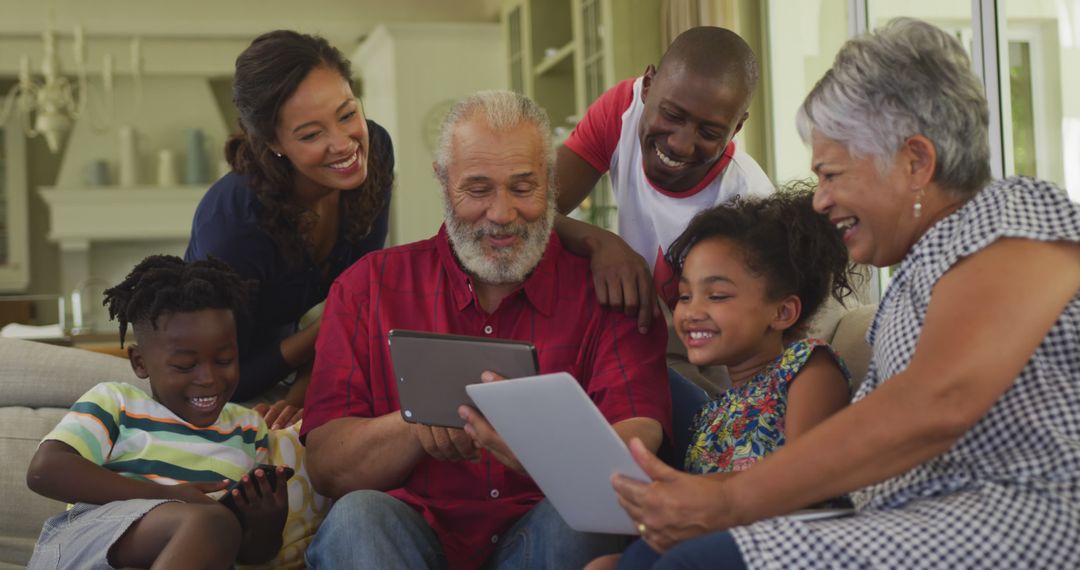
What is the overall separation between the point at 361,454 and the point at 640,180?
0.97 m

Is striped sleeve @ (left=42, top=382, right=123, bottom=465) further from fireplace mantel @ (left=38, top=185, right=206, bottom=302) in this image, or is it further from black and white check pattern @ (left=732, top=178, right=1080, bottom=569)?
fireplace mantel @ (left=38, top=185, right=206, bottom=302)

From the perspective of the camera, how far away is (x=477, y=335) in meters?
2.16

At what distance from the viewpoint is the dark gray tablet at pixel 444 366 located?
1.65 m

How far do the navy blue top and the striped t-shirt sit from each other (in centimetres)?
45

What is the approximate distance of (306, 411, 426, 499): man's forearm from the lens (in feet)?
6.40

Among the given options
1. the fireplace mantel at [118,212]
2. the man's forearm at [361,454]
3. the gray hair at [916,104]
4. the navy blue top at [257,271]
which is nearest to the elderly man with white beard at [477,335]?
the man's forearm at [361,454]

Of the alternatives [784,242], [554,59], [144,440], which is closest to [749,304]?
[784,242]

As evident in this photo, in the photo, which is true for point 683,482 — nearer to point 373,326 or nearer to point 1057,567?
point 1057,567

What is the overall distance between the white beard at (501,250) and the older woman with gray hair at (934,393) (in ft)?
2.10

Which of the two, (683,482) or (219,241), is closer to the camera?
(683,482)

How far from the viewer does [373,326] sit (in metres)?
2.15

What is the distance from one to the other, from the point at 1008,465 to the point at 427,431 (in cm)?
87

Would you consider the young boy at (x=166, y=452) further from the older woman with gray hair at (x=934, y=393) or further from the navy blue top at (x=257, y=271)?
the older woman with gray hair at (x=934, y=393)

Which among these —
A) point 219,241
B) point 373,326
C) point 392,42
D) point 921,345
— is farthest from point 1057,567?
point 392,42
